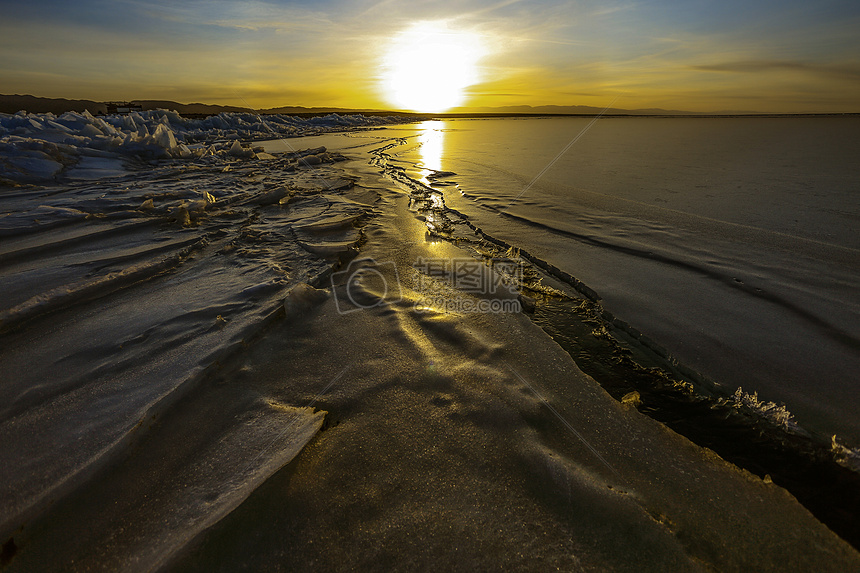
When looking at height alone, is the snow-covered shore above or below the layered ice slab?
below

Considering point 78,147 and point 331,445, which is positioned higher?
point 78,147

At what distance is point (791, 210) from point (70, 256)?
8.05 m

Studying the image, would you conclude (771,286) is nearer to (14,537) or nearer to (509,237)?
(509,237)

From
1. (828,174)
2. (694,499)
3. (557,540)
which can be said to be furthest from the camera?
(828,174)

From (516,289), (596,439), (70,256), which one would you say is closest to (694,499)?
(596,439)

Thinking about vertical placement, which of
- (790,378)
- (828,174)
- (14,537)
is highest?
(828,174)

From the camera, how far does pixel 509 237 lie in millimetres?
3803

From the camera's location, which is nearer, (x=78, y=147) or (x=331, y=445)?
(x=331, y=445)

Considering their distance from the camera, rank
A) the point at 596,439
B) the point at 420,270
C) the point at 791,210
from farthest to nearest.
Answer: the point at 791,210, the point at 420,270, the point at 596,439

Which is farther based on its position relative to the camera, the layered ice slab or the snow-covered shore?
the layered ice slab

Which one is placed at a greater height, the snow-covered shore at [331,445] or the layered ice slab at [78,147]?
the layered ice slab at [78,147]

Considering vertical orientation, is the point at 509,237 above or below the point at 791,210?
below

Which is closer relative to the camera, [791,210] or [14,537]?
[14,537]

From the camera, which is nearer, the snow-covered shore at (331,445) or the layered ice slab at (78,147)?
the snow-covered shore at (331,445)
